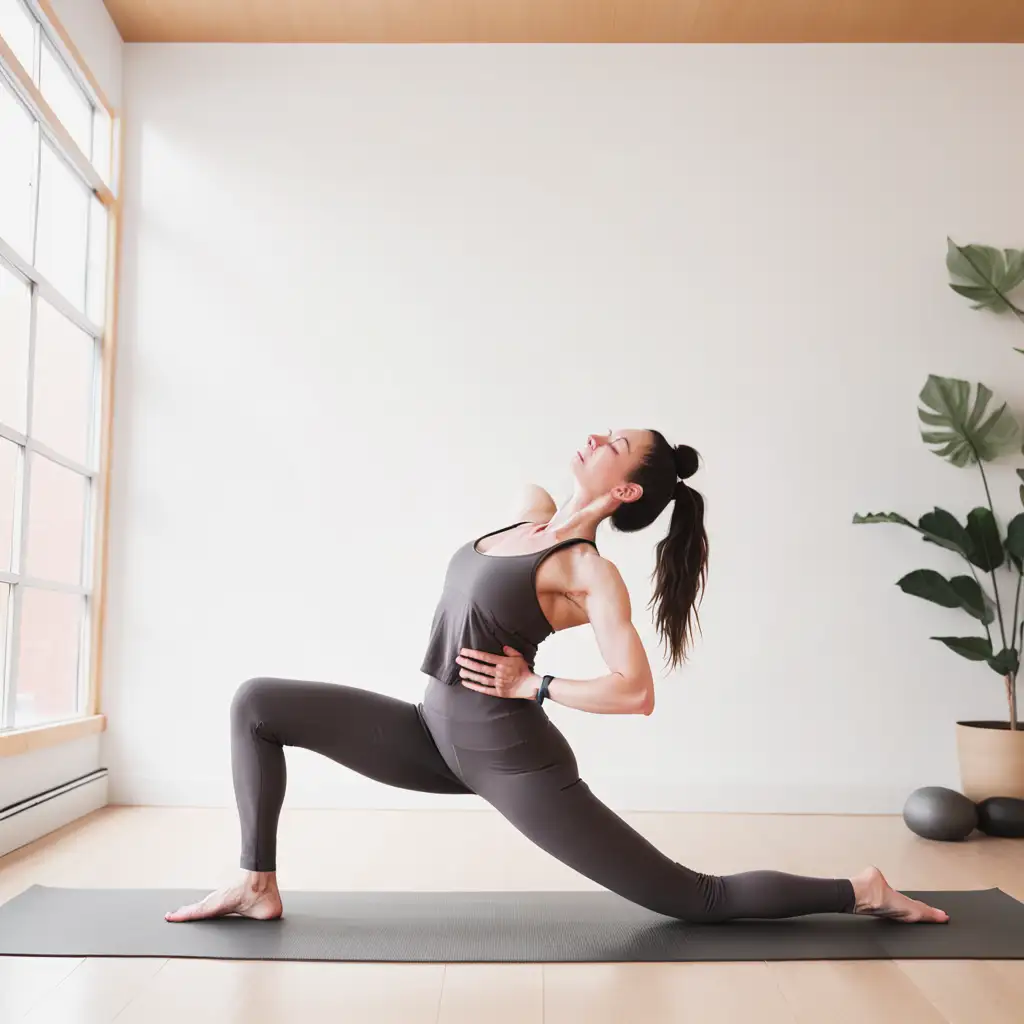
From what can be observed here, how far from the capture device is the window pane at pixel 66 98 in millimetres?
3584

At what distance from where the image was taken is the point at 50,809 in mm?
3314

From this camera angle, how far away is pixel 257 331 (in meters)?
4.14

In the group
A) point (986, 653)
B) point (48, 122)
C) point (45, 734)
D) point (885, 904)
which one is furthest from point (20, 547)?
point (986, 653)

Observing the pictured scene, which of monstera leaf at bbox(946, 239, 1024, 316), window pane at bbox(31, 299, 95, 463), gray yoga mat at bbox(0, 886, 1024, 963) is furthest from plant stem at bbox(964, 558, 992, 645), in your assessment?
window pane at bbox(31, 299, 95, 463)

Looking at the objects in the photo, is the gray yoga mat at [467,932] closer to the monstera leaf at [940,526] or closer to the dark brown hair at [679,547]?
the dark brown hair at [679,547]

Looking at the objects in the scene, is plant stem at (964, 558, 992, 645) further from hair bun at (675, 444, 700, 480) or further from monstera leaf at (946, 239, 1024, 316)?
hair bun at (675, 444, 700, 480)

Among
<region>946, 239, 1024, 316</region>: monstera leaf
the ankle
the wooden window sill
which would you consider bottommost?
the ankle

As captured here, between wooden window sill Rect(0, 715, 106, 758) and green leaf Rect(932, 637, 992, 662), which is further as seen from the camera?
green leaf Rect(932, 637, 992, 662)

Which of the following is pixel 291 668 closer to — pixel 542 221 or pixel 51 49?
pixel 542 221

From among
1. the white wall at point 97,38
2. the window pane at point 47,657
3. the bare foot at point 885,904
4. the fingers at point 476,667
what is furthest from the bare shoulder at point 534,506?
the white wall at point 97,38

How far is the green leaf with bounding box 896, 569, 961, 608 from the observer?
12.4 ft

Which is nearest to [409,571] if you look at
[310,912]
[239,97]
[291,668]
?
[291,668]

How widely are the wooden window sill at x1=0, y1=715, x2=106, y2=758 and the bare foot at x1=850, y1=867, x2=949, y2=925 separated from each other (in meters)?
2.43

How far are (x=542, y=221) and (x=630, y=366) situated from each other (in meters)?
0.72
